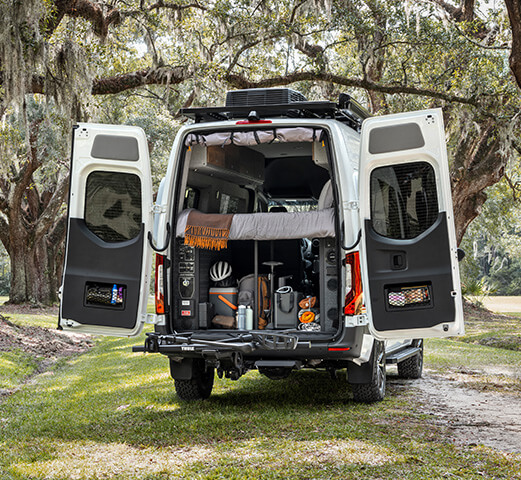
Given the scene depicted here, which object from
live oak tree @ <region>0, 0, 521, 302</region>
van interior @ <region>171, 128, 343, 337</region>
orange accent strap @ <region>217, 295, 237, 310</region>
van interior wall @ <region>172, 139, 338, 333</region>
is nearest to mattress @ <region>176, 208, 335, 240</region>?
van interior @ <region>171, 128, 343, 337</region>

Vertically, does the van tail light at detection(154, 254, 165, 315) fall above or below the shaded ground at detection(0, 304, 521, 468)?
above

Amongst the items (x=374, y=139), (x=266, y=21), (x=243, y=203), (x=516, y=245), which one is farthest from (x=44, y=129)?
(x=516, y=245)

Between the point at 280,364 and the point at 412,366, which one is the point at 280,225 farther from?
the point at 412,366

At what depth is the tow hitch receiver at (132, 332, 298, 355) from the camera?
5781 mm

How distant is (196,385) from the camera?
686 cm

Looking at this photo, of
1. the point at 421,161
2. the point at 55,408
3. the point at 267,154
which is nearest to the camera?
the point at 421,161

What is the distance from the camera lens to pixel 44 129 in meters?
18.5

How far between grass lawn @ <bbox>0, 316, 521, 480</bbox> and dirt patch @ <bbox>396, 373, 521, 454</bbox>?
0.56 feet

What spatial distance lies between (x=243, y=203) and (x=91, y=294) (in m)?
2.76

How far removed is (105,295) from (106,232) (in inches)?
21.4

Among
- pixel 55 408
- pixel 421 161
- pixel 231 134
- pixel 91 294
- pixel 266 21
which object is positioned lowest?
pixel 55 408

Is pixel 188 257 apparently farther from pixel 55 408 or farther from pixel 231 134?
pixel 55 408

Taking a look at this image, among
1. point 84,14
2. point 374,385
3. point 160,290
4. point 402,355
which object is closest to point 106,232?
point 160,290

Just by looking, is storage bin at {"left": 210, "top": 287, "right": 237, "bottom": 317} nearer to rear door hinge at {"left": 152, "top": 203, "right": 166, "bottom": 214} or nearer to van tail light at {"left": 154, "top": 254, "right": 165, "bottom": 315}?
van tail light at {"left": 154, "top": 254, "right": 165, "bottom": 315}
